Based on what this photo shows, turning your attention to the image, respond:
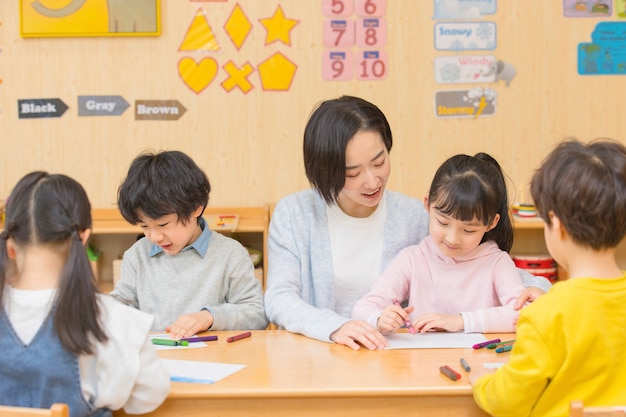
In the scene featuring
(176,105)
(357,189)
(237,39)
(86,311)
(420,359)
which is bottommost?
(420,359)

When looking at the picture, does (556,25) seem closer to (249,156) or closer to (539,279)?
(249,156)

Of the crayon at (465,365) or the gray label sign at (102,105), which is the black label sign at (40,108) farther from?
the crayon at (465,365)

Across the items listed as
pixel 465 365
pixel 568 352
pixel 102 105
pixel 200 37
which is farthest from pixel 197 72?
pixel 568 352

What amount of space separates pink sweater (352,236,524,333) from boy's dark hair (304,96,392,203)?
0.93ft

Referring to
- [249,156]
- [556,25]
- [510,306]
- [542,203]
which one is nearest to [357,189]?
[510,306]

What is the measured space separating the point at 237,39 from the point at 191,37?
0.23 meters

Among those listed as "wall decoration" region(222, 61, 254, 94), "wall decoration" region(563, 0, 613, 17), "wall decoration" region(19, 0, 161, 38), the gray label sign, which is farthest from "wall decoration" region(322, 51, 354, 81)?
"wall decoration" region(563, 0, 613, 17)

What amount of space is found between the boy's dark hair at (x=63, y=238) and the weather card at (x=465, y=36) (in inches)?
117

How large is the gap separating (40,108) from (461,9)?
222 cm

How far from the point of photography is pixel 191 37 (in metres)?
4.11

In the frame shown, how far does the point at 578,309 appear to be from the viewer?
1443 millimetres

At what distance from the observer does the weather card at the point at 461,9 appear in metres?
4.14

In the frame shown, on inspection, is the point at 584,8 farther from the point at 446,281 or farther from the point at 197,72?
the point at 446,281

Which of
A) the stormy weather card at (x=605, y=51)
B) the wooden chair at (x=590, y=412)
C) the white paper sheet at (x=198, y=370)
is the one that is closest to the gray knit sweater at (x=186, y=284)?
the white paper sheet at (x=198, y=370)
